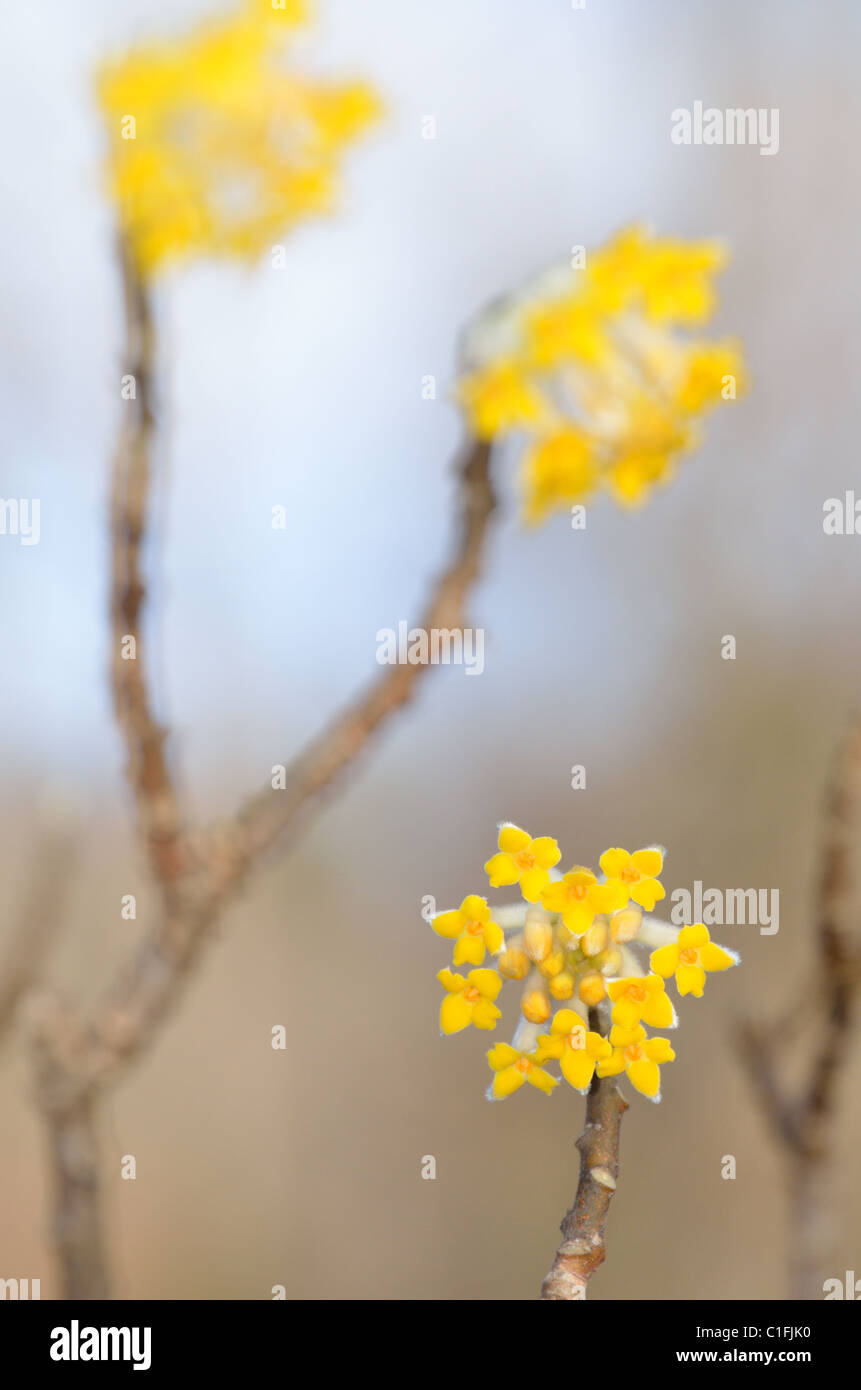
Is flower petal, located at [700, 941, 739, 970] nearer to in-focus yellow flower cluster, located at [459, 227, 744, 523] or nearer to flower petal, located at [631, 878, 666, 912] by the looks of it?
flower petal, located at [631, 878, 666, 912]

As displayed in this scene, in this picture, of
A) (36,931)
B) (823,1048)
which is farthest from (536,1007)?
(36,931)

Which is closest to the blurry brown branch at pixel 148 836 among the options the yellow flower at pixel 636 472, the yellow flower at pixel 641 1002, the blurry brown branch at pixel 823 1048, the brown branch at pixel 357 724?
the brown branch at pixel 357 724

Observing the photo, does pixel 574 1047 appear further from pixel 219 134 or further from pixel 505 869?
pixel 219 134

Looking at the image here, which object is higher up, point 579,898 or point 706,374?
point 706,374

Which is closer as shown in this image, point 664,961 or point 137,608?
point 664,961

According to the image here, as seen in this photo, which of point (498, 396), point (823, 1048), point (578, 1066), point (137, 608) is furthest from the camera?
point (823, 1048)

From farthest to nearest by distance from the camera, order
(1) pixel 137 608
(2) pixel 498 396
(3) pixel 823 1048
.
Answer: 1. (3) pixel 823 1048
2. (1) pixel 137 608
3. (2) pixel 498 396

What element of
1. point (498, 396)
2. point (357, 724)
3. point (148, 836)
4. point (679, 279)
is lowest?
point (148, 836)

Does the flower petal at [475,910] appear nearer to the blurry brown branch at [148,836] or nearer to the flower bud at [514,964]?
the flower bud at [514,964]

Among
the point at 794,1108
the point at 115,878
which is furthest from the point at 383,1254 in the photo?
the point at 794,1108
